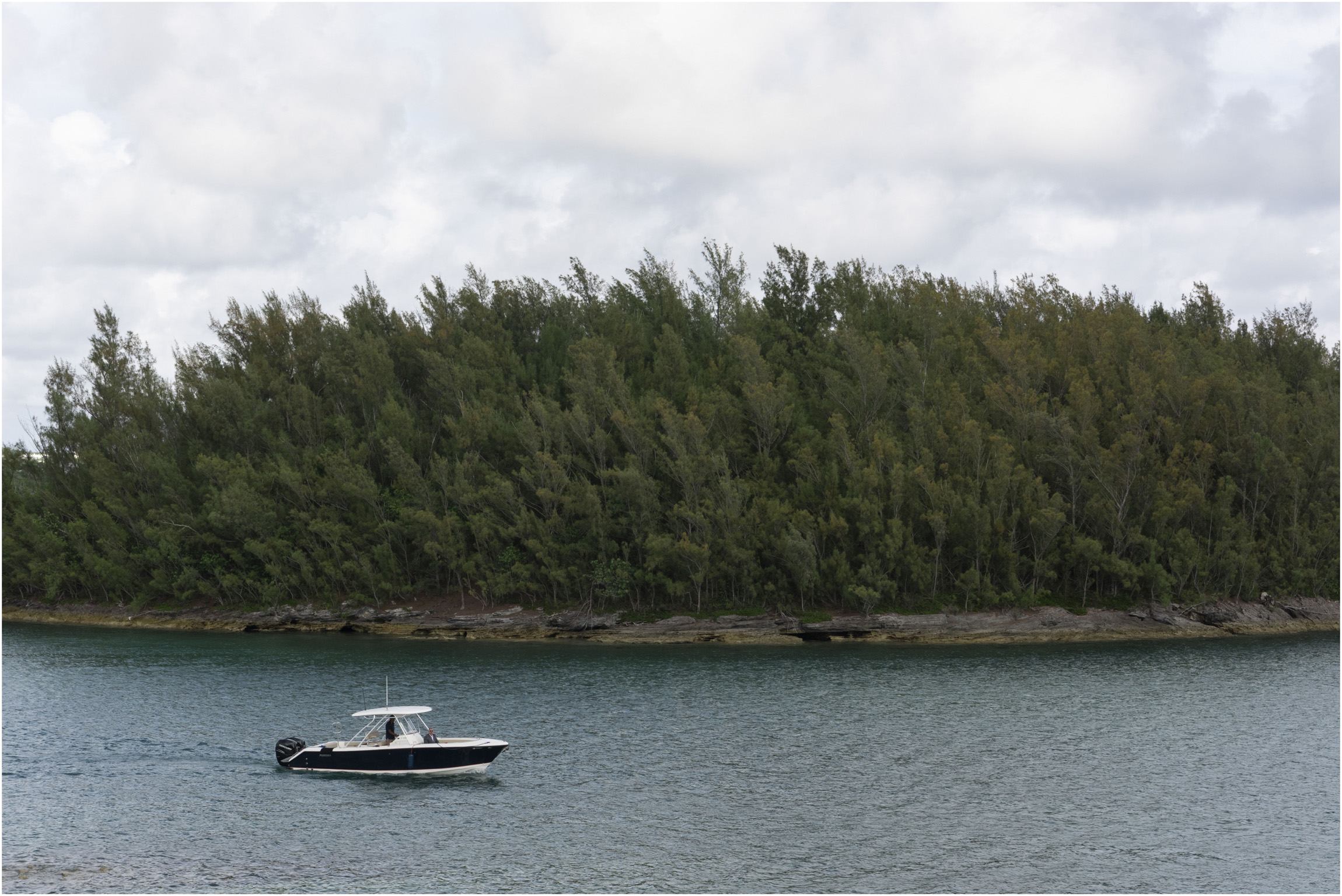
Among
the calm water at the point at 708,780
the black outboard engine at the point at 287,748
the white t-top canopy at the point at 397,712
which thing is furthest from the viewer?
the black outboard engine at the point at 287,748

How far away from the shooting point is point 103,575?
3814 inches

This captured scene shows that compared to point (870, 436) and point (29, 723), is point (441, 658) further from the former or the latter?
point (870, 436)

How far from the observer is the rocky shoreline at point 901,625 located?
78625mm

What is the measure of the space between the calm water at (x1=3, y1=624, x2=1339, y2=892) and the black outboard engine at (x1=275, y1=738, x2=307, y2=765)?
0.92 meters

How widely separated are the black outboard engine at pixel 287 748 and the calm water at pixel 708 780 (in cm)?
92

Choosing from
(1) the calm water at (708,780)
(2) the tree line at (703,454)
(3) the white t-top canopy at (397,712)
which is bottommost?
(1) the calm water at (708,780)

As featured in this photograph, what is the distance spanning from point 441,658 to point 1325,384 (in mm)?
83080

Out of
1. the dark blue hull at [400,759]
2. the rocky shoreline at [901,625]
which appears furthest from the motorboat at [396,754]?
the rocky shoreline at [901,625]

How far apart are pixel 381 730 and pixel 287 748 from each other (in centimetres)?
406

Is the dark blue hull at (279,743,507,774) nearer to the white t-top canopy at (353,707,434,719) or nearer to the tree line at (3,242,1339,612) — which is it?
the white t-top canopy at (353,707,434,719)

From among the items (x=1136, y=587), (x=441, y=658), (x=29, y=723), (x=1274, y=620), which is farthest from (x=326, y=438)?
(x=1274, y=620)

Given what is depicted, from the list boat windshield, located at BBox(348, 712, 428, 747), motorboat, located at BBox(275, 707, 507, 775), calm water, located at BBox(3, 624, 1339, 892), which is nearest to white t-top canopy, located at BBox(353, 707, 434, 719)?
motorboat, located at BBox(275, 707, 507, 775)

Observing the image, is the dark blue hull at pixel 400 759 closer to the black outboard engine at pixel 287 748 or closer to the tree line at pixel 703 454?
the black outboard engine at pixel 287 748

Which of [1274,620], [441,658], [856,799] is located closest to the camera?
[856,799]
